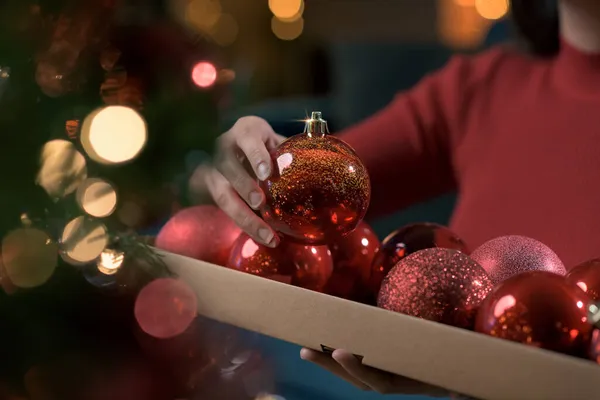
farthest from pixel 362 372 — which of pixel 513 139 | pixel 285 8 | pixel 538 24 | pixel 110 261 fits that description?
pixel 285 8

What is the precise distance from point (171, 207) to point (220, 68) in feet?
0.38

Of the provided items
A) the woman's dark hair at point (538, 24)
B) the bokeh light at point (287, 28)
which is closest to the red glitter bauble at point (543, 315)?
the woman's dark hair at point (538, 24)

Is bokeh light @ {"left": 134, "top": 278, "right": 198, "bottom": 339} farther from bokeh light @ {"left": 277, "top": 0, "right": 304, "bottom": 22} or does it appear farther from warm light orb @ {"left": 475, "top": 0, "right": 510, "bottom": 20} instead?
bokeh light @ {"left": 277, "top": 0, "right": 304, "bottom": 22}

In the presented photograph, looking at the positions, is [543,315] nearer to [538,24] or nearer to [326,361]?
[326,361]

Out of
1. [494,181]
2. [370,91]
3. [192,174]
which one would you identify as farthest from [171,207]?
[370,91]

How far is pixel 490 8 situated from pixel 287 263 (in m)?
2.62

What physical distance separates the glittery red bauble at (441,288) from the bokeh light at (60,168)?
301 millimetres

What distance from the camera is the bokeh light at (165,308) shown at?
515mm

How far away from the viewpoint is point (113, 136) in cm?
44

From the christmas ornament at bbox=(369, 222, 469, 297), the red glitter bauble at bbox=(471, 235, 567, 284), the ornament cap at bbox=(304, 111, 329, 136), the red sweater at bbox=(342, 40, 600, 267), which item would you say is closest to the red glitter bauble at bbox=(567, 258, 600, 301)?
the red glitter bauble at bbox=(471, 235, 567, 284)

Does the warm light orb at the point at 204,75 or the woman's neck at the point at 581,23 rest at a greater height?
the woman's neck at the point at 581,23

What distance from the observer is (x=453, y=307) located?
1.96 feet

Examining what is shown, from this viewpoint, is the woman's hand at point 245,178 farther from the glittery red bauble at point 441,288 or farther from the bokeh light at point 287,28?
the bokeh light at point 287,28

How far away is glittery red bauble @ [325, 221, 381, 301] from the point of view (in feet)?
2.42
